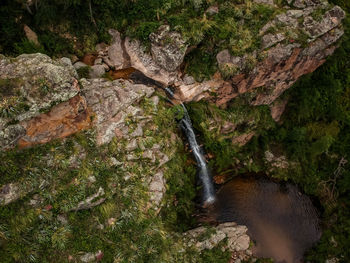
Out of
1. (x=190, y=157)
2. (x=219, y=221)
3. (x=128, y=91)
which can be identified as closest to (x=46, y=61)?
(x=128, y=91)

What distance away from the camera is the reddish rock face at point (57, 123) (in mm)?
9484

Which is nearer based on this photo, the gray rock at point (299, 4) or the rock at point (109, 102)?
the rock at point (109, 102)

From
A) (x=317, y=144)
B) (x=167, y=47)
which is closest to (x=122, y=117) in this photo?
(x=167, y=47)

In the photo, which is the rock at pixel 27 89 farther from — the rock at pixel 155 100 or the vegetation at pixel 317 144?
the vegetation at pixel 317 144

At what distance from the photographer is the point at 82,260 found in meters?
10.3

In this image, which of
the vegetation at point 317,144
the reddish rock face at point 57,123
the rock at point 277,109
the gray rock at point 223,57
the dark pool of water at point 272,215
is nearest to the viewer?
the reddish rock face at point 57,123

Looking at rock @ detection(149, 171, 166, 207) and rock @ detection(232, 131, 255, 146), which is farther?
rock @ detection(232, 131, 255, 146)

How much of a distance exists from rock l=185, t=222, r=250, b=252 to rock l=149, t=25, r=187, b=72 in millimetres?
10600

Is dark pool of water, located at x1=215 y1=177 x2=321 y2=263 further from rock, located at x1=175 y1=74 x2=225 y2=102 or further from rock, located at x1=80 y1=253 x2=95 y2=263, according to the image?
rock, located at x1=80 y1=253 x2=95 y2=263

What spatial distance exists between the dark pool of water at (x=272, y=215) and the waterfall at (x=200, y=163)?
778 millimetres

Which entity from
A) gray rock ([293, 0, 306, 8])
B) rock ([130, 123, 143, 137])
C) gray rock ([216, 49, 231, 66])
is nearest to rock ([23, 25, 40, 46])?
rock ([130, 123, 143, 137])

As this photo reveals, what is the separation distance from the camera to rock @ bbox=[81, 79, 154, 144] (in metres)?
11.5

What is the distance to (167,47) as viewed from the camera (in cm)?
1293

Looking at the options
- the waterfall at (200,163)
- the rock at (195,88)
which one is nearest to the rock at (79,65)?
the rock at (195,88)
